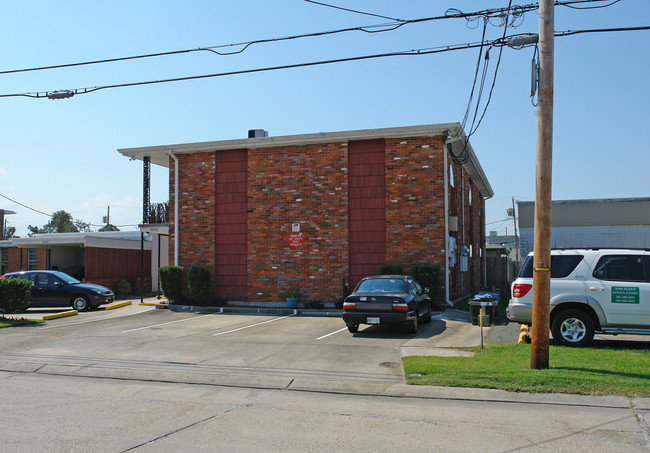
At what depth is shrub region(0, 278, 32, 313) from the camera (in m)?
17.2

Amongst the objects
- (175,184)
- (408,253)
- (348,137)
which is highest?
(348,137)

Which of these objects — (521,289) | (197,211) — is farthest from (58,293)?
(521,289)

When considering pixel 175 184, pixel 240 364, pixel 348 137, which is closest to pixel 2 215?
pixel 175 184

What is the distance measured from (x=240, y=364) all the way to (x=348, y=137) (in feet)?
36.9

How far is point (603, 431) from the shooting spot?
6.00m

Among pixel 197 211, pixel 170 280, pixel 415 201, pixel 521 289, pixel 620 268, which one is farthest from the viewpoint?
pixel 197 211

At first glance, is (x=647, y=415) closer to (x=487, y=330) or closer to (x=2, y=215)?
(x=487, y=330)

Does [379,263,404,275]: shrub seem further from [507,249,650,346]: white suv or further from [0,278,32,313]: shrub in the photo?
[0,278,32,313]: shrub

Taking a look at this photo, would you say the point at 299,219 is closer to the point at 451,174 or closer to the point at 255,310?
the point at 255,310

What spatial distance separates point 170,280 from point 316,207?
6.13 m

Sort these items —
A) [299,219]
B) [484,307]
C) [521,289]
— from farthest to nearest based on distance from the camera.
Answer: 1. [299,219]
2. [484,307]
3. [521,289]

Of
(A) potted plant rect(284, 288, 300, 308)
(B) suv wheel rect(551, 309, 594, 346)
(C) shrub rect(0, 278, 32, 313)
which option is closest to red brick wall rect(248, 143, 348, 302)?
(A) potted plant rect(284, 288, 300, 308)

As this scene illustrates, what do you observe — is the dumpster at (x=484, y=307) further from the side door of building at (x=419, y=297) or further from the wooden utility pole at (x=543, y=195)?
the wooden utility pole at (x=543, y=195)

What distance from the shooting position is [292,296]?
19703mm
